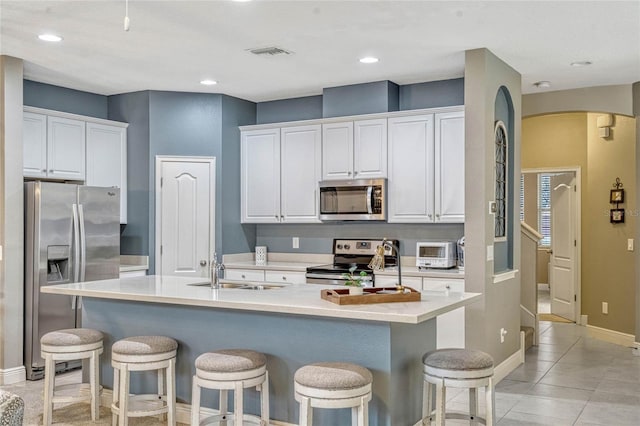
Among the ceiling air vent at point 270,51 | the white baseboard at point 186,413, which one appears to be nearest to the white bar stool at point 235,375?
the white baseboard at point 186,413

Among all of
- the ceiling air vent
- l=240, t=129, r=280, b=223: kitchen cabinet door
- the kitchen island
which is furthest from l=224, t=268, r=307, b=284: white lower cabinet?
the ceiling air vent

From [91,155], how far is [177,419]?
10.2 ft

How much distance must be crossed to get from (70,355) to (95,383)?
263 mm

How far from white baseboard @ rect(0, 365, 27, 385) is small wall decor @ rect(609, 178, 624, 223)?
6.33 metres

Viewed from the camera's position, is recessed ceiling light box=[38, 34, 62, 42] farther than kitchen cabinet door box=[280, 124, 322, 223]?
No

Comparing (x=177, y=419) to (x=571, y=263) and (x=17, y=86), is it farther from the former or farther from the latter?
(x=571, y=263)

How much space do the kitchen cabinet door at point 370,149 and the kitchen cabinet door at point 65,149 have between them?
106 inches

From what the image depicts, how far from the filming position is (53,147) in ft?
18.8

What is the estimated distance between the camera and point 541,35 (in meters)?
4.45

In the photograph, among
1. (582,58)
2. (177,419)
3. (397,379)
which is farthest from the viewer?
(582,58)

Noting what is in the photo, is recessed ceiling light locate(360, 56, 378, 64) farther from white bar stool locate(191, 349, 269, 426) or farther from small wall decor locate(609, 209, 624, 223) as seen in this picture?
small wall decor locate(609, 209, 624, 223)

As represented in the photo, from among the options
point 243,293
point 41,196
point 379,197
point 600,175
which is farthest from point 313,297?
point 600,175

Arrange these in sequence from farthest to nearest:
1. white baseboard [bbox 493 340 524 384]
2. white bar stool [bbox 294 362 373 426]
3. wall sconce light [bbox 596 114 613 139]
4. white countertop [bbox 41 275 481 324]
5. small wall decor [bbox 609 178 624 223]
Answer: wall sconce light [bbox 596 114 613 139] → small wall decor [bbox 609 178 624 223] → white baseboard [bbox 493 340 524 384] → white countertop [bbox 41 275 481 324] → white bar stool [bbox 294 362 373 426]

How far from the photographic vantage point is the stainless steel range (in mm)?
5906
